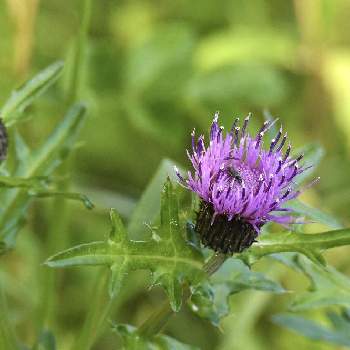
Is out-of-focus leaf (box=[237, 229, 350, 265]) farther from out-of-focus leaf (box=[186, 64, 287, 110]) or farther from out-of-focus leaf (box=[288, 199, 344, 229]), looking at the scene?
out-of-focus leaf (box=[186, 64, 287, 110])

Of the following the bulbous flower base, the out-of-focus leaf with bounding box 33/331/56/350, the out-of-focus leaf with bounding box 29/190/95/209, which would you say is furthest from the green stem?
the bulbous flower base

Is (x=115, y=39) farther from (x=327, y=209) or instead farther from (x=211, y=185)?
(x=211, y=185)

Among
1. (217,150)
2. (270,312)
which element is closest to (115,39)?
(270,312)

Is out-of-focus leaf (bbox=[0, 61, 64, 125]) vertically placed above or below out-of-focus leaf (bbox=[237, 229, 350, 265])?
above

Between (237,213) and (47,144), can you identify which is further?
(47,144)

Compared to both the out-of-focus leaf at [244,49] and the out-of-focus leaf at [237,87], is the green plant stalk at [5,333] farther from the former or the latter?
the out-of-focus leaf at [244,49]

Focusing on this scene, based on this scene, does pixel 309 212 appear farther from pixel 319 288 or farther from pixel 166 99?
pixel 166 99

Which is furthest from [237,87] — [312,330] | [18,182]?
[18,182]
